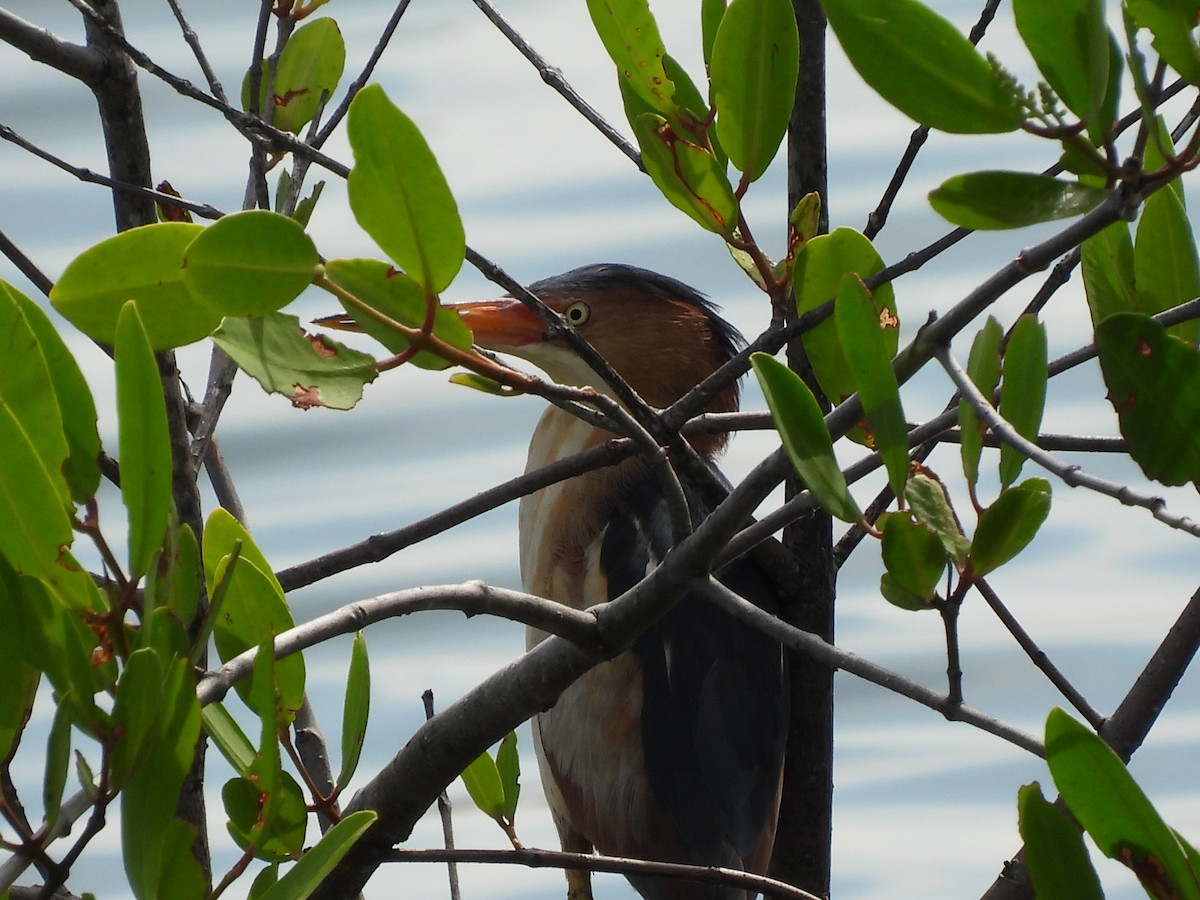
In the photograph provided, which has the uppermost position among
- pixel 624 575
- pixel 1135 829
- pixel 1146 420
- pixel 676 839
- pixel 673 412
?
pixel 624 575

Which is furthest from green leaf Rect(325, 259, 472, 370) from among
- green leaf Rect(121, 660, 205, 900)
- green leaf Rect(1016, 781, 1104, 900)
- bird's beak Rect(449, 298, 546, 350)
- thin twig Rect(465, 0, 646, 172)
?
bird's beak Rect(449, 298, 546, 350)

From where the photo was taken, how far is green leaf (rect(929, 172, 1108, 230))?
1.24ft

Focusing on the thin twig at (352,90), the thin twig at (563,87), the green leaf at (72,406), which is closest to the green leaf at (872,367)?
the green leaf at (72,406)

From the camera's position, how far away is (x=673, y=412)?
24.0 inches

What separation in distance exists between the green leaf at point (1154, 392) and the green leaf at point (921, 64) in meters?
0.08

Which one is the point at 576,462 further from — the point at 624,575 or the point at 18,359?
the point at 624,575

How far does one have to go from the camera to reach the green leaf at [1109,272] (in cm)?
51

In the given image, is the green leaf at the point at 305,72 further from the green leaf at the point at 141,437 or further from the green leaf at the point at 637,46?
the green leaf at the point at 141,437

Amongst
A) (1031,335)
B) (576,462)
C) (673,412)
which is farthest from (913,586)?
(576,462)

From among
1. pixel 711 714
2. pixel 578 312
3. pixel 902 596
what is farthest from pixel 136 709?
pixel 578 312

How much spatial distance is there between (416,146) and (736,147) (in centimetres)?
16

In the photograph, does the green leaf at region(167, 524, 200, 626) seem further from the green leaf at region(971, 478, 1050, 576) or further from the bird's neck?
the bird's neck

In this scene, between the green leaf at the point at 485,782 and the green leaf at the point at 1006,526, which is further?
the green leaf at the point at 485,782

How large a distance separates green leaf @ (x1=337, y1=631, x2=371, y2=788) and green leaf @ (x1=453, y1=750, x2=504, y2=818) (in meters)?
0.22
